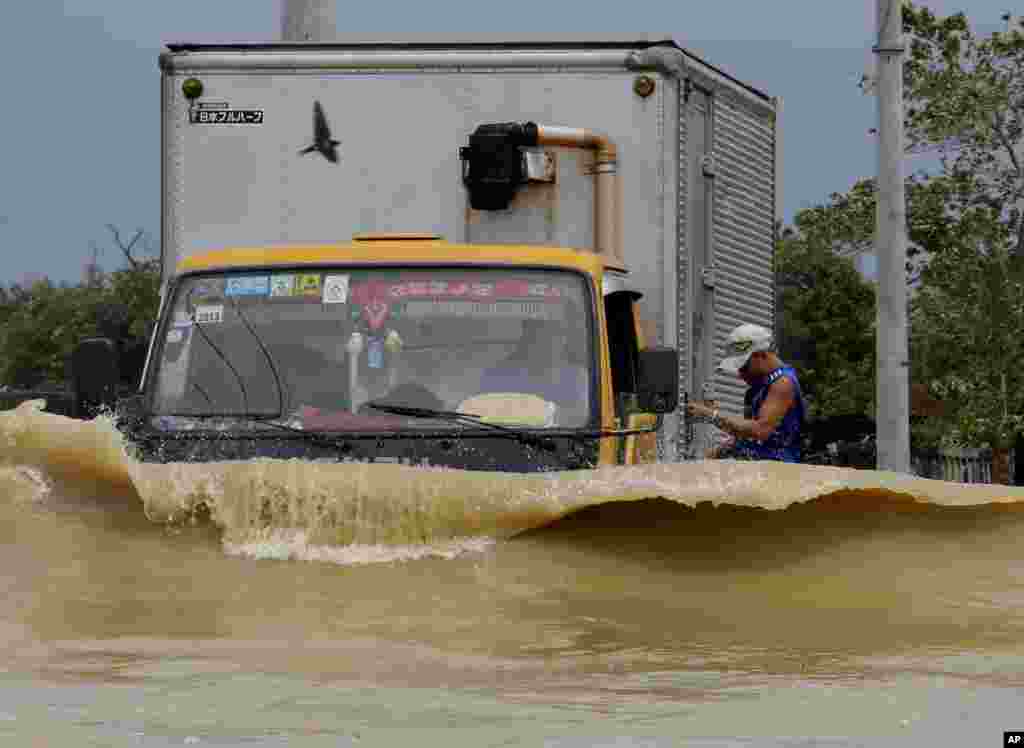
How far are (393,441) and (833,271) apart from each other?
1958 inches

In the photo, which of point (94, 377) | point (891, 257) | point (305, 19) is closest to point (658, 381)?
point (94, 377)

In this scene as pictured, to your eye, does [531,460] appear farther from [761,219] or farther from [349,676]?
[761,219]

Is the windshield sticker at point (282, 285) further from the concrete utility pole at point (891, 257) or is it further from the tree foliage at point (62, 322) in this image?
the tree foliage at point (62, 322)

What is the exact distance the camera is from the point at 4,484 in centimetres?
1020

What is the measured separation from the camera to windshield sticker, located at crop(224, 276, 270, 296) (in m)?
11.7

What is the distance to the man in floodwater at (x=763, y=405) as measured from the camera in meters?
12.5

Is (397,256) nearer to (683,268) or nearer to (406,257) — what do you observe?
(406,257)

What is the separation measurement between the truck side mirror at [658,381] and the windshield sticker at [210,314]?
1.93 meters

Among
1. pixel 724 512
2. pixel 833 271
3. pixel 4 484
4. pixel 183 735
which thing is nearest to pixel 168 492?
pixel 4 484

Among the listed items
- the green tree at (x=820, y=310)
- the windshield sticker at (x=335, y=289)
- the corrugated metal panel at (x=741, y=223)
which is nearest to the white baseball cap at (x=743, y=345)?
the corrugated metal panel at (x=741, y=223)

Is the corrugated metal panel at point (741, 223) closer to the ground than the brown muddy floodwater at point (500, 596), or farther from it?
farther from it

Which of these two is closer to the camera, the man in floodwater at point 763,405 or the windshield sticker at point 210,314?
the windshield sticker at point 210,314

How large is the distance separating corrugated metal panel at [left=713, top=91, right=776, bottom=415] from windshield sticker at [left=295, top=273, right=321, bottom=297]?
3.35 metres

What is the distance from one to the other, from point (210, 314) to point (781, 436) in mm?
2958
